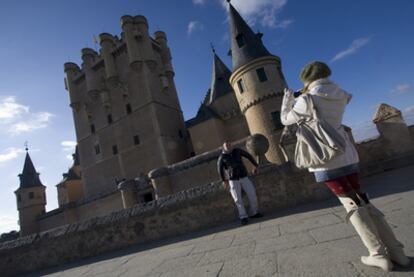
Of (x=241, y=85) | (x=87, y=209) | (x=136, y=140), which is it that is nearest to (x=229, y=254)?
(x=241, y=85)

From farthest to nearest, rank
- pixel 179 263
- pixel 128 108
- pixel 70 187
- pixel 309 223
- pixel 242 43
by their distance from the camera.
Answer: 1. pixel 70 187
2. pixel 128 108
3. pixel 242 43
4. pixel 309 223
5. pixel 179 263

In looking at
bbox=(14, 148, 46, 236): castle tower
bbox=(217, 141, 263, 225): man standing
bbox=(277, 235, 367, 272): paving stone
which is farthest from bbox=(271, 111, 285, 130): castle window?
bbox=(14, 148, 46, 236): castle tower

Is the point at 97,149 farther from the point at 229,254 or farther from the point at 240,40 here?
the point at 229,254

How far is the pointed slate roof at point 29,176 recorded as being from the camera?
3978 cm

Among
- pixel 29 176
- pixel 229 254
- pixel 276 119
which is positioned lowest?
pixel 229 254

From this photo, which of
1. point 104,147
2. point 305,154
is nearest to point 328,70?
point 305,154

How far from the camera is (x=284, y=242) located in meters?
3.00

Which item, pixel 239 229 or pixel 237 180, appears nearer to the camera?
pixel 239 229

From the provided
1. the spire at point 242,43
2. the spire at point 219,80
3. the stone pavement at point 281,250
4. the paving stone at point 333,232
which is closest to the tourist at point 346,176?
the stone pavement at point 281,250

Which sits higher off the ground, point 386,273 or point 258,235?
point 258,235

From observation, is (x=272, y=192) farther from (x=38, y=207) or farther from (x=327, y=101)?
(x=38, y=207)

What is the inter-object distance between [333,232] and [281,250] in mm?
689

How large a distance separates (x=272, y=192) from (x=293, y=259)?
3137 mm

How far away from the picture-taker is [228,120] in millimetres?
27266
